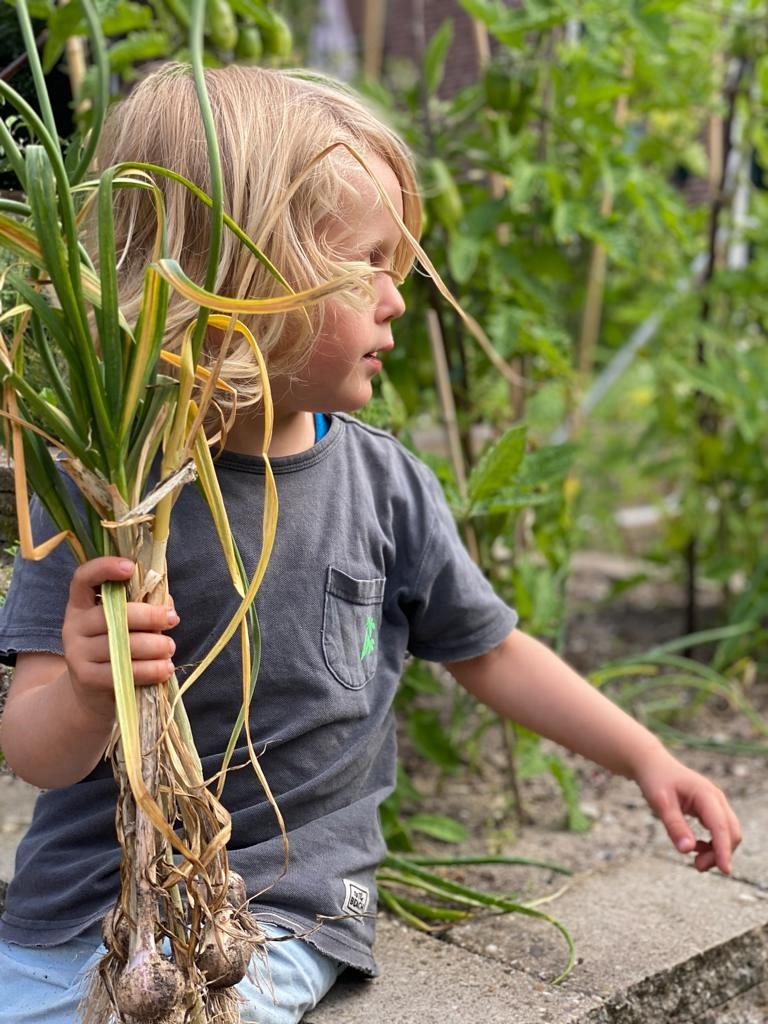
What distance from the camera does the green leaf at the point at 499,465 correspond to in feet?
6.20

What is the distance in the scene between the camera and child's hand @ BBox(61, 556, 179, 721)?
3.46 feet

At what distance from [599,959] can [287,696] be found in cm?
55

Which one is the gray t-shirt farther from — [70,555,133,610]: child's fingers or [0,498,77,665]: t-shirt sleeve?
[70,555,133,610]: child's fingers

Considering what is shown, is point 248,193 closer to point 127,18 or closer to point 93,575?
point 93,575

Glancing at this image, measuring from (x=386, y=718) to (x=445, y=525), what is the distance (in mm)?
279

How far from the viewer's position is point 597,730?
167cm

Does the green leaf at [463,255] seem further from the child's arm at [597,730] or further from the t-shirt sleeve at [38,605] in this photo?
the t-shirt sleeve at [38,605]

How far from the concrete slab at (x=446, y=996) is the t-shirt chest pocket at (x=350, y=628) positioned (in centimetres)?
37

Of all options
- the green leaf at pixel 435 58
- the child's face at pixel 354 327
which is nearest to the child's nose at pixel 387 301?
the child's face at pixel 354 327

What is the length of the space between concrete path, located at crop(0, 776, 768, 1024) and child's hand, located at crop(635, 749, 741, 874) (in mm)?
146

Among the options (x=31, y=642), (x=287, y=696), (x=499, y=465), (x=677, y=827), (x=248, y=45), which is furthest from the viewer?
(x=248, y=45)

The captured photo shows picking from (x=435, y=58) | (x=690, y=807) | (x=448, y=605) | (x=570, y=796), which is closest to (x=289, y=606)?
(x=448, y=605)

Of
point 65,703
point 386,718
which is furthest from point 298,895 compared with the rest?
point 65,703

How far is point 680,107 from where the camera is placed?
2807 millimetres
